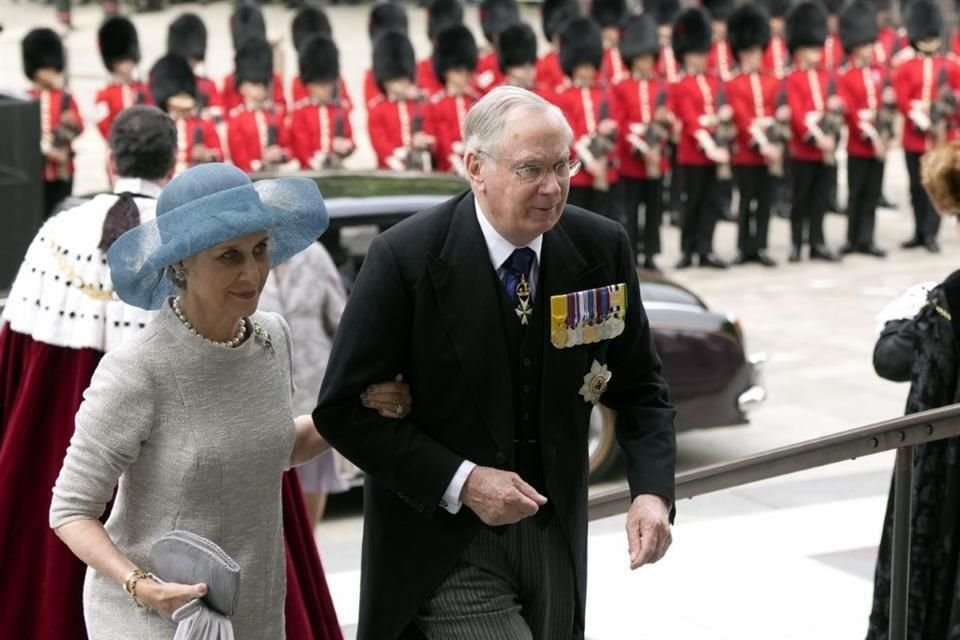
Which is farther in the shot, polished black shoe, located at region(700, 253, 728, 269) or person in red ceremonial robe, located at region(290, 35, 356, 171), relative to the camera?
polished black shoe, located at region(700, 253, 728, 269)

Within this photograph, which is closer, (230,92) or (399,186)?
(399,186)

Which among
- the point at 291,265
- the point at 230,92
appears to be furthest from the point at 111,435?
the point at 230,92

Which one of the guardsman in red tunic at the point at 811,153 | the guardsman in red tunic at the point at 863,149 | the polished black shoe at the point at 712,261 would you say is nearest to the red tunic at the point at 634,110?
the polished black shoe at the point at 712,261

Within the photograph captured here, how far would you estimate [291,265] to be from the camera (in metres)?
6.45

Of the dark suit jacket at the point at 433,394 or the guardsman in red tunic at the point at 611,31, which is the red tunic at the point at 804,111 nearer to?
the guardsman in red tunic at the point at 611,31

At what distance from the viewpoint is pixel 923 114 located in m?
16.1

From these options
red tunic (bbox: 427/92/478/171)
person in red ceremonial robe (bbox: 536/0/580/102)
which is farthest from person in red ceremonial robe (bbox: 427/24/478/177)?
person in red ceremonial robe (bbox: 536/0/580/102)

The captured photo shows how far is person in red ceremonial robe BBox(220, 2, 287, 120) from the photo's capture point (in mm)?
15711

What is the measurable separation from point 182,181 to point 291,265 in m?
2.98

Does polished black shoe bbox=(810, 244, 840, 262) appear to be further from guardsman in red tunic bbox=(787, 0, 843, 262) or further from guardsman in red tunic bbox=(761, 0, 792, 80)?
guardsman in red tunic bbox=(761, 0, 792, 80)

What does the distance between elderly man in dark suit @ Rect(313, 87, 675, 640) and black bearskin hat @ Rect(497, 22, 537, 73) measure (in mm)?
12298

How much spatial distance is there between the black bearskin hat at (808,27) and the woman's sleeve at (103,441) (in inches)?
543

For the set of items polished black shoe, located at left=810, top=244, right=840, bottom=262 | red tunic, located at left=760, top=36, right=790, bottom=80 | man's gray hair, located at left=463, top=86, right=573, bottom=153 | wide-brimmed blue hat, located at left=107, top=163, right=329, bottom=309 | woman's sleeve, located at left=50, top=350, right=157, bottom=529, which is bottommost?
polished black shoe, located at left=810, top=244, right=840, bottom=262

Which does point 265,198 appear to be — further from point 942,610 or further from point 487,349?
point 942,610
